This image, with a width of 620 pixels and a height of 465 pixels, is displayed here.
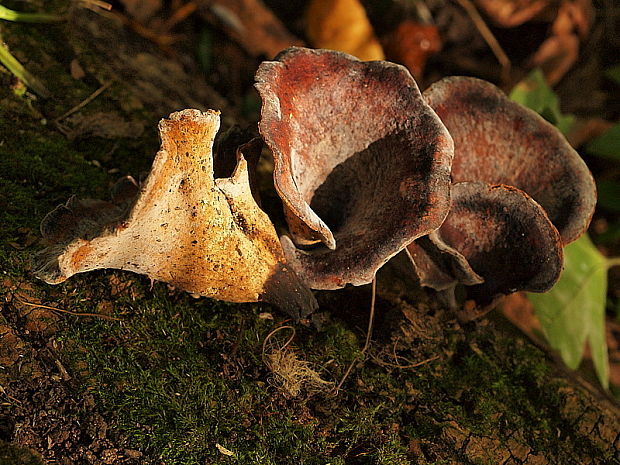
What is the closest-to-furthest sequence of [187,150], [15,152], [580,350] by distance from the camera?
1. [187,150]
2. [15,152]
3. [580,350]

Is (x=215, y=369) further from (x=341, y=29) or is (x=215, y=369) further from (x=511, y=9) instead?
(x=511, y=9)

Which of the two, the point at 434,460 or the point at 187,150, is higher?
the point at 187,150

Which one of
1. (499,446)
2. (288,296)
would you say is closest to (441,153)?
(288,296)

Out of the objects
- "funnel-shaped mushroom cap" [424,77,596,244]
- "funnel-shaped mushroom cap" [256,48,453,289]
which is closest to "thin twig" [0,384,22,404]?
"funnel-shaped mushroom cap" [256,48,453,289]

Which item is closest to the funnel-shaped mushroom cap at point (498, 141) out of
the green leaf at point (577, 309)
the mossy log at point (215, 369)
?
the mossy log at point (215, 369)

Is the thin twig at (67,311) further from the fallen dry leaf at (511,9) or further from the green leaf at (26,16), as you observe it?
the fallen dry leaf at (511,9)

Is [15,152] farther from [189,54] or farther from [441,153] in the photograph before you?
[189,54]

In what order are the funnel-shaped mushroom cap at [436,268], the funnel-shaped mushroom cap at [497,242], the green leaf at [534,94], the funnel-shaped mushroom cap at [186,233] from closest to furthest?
1. the funnel-shaped mushroom cap at [186,233]
2. the funnel-shaped mushroom cap at [497,242]
3. the funnel-shaped mushroom cap at [436,268]
4. the green leaf at [534,94]
